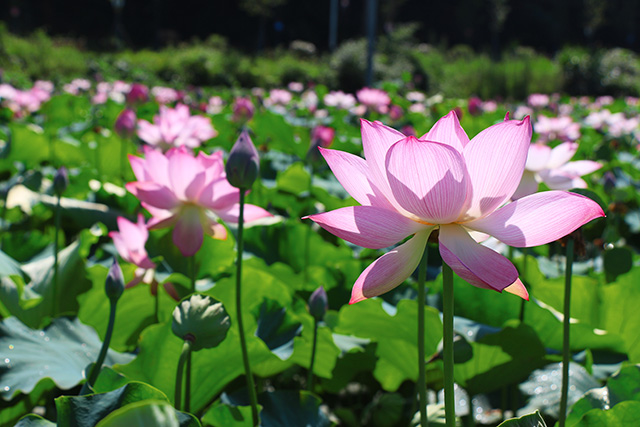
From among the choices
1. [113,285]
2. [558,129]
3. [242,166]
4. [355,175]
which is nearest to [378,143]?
[355,175]

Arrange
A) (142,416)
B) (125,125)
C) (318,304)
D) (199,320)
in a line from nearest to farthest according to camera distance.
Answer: (142,416)
(199,320)
(318,304)
(125,125)

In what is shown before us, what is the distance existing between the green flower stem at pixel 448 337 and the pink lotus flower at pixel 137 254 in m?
0.51

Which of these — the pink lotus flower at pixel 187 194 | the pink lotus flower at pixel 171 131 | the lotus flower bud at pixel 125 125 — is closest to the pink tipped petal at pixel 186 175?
the pink lotus flower at pixel 187 194

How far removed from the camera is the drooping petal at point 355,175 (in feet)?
1.51

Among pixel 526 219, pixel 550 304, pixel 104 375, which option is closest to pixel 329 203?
pixel 550 304

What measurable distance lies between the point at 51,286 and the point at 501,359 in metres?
0.73

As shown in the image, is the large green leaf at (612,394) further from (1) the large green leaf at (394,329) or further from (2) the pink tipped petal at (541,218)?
(2) the pink tipped petal at (541,218)

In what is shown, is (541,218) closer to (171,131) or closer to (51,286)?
(51,286)

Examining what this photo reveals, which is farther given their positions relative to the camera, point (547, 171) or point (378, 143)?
point (547, 171)

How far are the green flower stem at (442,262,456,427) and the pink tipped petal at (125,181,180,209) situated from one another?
1.48ft

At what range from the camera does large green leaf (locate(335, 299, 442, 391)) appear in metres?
0.77

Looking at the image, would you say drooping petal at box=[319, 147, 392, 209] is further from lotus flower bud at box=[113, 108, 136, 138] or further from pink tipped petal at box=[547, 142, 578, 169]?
lotus flower bud at box=[113, 108, 136, 138]

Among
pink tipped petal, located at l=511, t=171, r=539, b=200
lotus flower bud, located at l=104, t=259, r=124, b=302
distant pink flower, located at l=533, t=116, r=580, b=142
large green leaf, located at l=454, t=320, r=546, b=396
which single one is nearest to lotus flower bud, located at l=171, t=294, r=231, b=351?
lotus flower bud, located at l=104, t=259, r=124, b=302

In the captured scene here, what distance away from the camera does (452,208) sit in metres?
0.44
